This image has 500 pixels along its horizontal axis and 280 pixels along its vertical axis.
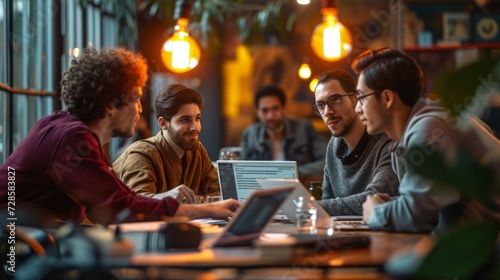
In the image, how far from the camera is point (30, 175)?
9.53ft

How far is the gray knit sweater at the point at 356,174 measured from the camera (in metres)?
3.52

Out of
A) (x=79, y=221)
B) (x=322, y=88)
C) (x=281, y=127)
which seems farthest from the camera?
(x=281, y=127)

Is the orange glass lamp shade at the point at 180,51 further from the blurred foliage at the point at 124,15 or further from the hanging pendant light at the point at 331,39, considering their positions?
the blurred foliage at the point at 124,15

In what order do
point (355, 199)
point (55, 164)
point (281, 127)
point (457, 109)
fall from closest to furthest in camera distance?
point (457, 109), point (55, 164), point (355, 199), point (281, 127)

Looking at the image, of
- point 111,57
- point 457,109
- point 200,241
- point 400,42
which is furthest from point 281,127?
point 457,109

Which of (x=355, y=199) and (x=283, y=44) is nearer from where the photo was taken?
(x=355, y=199)

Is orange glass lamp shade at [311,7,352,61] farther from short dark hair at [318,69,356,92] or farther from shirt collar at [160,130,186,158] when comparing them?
shirt collar at [160,130,186,158]

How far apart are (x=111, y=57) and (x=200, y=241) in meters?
1.16

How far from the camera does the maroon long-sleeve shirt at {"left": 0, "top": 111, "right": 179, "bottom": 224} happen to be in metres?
2.80

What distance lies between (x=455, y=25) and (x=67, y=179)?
7.27 m

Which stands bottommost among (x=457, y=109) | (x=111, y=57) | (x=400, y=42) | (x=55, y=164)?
(x=55, y=164)

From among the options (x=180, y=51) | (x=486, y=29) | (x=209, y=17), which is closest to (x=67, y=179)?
(x=180, y=51)

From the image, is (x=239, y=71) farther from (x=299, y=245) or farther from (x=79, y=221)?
(x=299, y=245)

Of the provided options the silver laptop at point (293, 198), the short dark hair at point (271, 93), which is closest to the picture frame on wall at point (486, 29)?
the short dark hair at point (271, 93)
